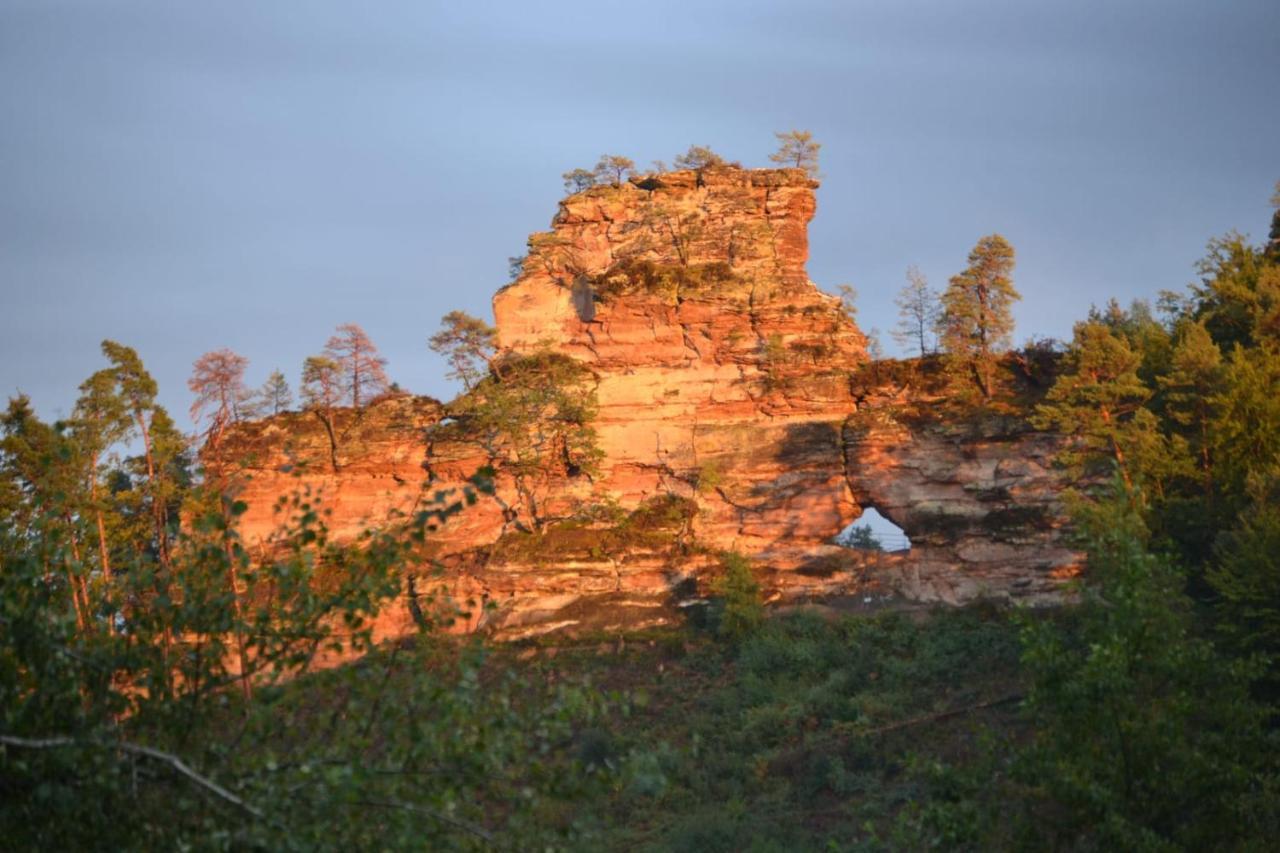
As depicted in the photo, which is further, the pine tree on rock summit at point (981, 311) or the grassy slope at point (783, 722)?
the pine tree on rock summit at point (981, 311)

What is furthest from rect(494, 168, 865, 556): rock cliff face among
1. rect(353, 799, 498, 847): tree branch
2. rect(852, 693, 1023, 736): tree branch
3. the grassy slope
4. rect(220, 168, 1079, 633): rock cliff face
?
rect(353, 799, 498, 847): tree branch

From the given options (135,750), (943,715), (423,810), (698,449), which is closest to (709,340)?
(698,449)

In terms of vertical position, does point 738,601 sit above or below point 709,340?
below

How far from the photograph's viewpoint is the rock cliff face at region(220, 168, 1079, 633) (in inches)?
1435

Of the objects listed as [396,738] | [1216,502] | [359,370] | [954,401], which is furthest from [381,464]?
[396,738]

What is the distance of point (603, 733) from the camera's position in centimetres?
3066

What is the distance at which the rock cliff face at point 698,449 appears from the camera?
120ft

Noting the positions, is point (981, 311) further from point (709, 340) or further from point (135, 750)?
point (135, 750)

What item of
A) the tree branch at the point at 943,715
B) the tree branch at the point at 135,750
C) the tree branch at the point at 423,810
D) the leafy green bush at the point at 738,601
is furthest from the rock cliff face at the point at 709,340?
the tree branch at the point at 135,750

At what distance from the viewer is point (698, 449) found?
39531 mm

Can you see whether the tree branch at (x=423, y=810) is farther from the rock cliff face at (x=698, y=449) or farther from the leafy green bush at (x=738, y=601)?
the rock cliff face at (x=698, y=449)

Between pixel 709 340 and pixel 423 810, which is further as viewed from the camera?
pixel 709 340

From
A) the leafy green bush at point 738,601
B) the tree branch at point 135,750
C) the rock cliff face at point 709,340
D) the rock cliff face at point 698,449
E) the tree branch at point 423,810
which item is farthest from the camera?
the rock cliff face at point 709,340

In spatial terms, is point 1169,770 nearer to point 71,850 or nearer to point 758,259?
point 71,850
